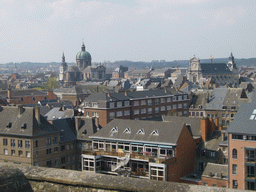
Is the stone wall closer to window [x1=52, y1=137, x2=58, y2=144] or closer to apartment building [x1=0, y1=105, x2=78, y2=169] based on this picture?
apartment building [x1=0, y1=105, x2=78, y2=169]

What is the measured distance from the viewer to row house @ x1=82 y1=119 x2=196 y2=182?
44000mm

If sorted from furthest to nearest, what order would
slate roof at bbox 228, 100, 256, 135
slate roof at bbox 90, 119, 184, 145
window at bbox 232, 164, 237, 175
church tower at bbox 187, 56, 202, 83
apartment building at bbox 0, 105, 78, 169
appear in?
church tower at bbox 187, 56, 202, 83
apartment building at bbox 0, 105, 78, 169
slate roof at bbox 90, 119, 184, 145
slate roof at bbox 228, 100, 256, 135
window at bbox 232, 164, 237, 175

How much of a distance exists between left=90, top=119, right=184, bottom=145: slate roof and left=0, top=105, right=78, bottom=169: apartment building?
802 centimetres

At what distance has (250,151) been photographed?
39.4 metres

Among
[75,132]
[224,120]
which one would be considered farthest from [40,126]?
[224,120]

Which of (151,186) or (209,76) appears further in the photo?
(209,76)

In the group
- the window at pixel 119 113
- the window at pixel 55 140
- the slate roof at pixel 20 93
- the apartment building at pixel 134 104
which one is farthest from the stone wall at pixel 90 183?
the slate roof at pixel 20 93

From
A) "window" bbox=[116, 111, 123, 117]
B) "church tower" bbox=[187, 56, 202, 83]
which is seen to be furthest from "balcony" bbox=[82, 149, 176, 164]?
"church tower" bbox=[187, 56, 202, 83]

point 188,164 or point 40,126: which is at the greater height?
point 40,126

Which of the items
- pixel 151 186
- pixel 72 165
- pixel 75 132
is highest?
pixel 151 186

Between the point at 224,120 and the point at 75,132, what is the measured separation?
45.4 m

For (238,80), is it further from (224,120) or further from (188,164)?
(188,164)

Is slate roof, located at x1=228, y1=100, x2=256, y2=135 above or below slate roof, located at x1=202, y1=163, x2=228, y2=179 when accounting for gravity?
above

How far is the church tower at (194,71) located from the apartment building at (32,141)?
14627 centimetres
